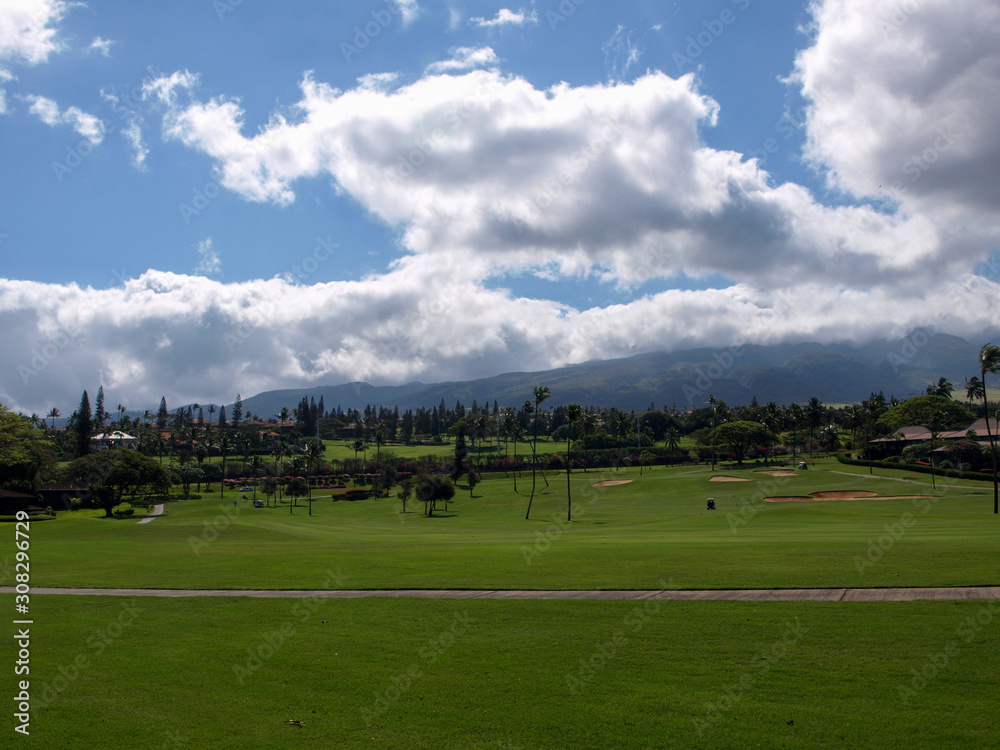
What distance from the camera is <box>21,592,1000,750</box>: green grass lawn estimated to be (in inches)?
393

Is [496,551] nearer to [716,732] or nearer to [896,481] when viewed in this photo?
[716,732]

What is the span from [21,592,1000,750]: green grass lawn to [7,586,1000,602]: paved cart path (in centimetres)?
90

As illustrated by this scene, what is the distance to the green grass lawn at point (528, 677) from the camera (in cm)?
998

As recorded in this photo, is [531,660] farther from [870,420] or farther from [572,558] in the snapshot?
[870,420]

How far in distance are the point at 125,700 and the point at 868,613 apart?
16452mm

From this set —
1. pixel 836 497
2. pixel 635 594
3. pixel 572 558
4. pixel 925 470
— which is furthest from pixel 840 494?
pixel 635 594

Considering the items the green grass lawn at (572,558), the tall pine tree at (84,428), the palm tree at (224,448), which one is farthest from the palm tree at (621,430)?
the tall pine tree at (84,428)

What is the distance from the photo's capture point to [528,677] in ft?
40.1

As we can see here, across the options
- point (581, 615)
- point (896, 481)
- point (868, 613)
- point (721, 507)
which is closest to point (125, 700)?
point (581, 615)

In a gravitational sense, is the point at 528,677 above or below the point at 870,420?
below

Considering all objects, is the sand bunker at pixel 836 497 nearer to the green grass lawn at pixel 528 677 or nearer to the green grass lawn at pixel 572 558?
the green grass lawn at pixel 572 558

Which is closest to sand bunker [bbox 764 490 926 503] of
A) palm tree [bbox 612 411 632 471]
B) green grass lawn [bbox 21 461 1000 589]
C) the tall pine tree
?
green grass lawn [bbox 21 461 1000 589]

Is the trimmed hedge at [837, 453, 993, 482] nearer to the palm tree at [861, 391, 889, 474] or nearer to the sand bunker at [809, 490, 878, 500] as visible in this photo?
the palm tree at [861, 391, 889, 474]

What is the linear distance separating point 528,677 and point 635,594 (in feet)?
22.1
